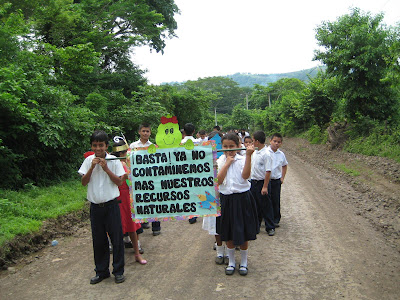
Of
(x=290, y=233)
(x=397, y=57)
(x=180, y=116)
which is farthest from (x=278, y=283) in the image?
(x=180, y=116)

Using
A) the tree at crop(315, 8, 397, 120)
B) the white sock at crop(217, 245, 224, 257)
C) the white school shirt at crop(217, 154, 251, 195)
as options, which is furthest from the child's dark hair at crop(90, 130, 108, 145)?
the tree at crop(315, 8, 397, 120)

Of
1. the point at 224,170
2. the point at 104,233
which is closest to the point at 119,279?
the point at 104,233

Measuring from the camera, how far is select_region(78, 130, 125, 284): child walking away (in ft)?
13.4

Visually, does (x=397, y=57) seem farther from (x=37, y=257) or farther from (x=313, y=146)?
(x=313, y=146)

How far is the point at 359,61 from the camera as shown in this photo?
14.1 m

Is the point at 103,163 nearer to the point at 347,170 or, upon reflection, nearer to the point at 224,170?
the point at 224,170

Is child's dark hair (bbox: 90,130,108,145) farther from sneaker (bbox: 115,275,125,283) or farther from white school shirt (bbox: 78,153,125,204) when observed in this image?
sneaker (bbox: 115,275,125,283)

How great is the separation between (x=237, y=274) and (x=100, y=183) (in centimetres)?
216

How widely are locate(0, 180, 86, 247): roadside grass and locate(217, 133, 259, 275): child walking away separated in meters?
3.51

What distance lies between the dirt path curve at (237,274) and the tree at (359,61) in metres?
9.82

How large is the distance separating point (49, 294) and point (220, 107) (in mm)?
69865

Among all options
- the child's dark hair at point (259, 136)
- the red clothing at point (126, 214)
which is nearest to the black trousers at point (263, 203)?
the child's dark hair at point (259, 136)

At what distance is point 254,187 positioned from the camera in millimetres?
6109

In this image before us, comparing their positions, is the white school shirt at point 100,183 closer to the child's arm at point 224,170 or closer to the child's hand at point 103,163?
the child's hand at point 103,163
